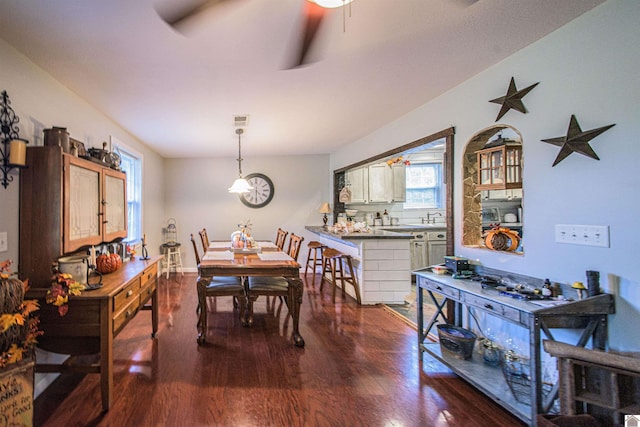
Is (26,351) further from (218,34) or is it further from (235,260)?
(218,34)

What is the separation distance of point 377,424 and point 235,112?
3.01 meters

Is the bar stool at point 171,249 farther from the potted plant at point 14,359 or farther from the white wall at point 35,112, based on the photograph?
the potted plant at point 14,359

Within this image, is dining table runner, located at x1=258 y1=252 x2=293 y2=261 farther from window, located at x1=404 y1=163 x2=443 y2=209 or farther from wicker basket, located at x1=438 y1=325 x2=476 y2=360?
window, located at x1=404 y1=163 x2=443 y2=209

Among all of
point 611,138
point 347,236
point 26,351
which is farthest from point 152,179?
point 611,138

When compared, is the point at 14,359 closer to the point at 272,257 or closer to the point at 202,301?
the point at 202,301

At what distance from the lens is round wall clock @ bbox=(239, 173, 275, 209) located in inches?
232

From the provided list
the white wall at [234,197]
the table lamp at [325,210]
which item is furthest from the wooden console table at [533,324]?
the white wall at [234,197]

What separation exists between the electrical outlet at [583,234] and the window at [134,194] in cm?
481

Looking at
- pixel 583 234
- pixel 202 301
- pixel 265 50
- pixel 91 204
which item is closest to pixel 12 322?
pixel 91 204

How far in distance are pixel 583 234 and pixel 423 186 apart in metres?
4.40

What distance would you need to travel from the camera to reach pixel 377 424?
1687 millimetres

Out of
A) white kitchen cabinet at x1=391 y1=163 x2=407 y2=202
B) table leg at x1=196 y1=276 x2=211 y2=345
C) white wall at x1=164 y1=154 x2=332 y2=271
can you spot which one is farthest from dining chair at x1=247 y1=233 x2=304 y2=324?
white kitchen cabinet at x1=391 y1=163 x2=407 y2=202

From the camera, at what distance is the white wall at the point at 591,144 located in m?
1.48

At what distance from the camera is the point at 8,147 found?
72.2 inches
